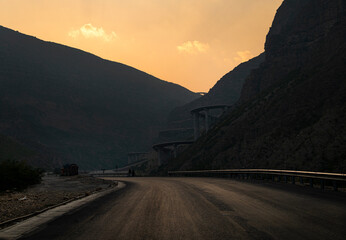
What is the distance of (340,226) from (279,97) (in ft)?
198

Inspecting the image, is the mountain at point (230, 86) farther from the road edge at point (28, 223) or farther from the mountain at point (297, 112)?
the road edge at point (28, 223)

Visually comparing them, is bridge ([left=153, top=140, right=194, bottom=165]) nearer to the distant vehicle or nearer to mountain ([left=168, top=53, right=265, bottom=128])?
the distant vehicle

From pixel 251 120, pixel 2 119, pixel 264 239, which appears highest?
pixel 2 119

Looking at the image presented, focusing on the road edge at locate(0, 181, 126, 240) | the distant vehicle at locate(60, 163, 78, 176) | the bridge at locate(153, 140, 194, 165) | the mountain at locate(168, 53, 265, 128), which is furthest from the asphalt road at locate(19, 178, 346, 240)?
the mountain at locate(168, 53, 265, 128)

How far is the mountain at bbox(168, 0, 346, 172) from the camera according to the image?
143ft

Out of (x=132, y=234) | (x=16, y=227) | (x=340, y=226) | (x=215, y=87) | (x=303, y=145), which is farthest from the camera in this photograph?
(x=215, y=87)

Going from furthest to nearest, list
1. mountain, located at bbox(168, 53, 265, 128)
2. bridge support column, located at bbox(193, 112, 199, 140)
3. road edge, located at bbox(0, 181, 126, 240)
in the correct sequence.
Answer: mountain, located at bbox(168, 53, 265, 128)
bridge support column, located at bbox(193, 112, 199, 140)
road edge, located at bbox(0, 181, 126, 240)

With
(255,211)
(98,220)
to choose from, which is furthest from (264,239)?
(98,220)

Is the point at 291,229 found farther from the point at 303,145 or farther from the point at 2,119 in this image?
the point at 2,119

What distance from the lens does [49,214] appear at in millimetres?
10992

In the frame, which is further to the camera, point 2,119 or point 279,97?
point 2,119

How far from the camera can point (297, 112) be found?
54875 mm

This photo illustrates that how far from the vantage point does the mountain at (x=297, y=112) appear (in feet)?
143

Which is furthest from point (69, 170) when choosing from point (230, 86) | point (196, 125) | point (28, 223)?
point (230, 86)
